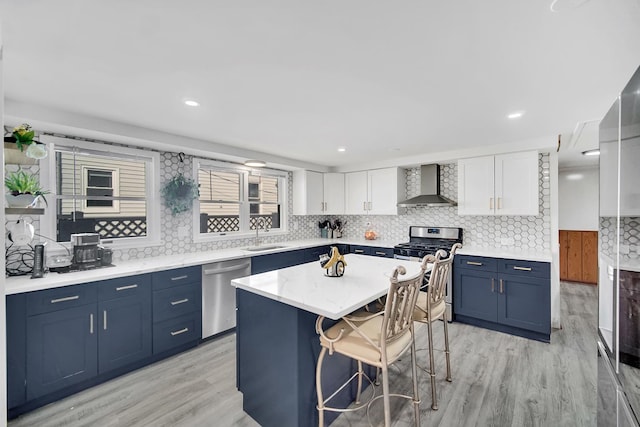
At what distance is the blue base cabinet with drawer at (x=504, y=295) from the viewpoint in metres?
3.09

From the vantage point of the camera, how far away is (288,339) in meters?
1.70

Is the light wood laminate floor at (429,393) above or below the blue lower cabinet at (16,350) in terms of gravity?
below

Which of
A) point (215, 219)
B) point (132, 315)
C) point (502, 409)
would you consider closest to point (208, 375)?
point (132, 315)

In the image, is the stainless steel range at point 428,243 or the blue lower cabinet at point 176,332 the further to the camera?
the stainless steel range at point 428,243

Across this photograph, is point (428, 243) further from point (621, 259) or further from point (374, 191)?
point (621, 259)

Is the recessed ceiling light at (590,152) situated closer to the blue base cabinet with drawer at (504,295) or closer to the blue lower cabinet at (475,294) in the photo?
the blue base cabinet with drawer at (504,295)

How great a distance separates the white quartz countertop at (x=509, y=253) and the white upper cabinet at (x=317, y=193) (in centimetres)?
229

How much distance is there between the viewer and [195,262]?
2.97 m

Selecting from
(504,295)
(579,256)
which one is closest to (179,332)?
(504,295)

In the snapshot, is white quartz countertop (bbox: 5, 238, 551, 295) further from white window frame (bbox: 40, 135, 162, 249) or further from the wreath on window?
the wreath on window

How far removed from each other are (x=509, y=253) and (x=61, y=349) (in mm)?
4565

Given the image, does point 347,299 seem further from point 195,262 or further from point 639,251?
point 195,262

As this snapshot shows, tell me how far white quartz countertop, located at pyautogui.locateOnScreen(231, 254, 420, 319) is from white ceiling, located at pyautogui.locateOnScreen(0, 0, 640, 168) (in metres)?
1.39

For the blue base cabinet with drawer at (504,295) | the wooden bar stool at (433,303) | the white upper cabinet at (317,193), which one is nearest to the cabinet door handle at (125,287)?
the wooden bar stool at (433,303)
